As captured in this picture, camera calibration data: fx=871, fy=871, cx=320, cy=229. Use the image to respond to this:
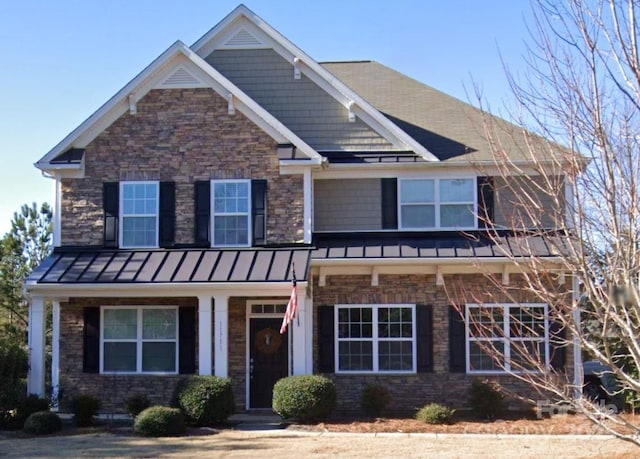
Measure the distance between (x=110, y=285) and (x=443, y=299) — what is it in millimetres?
7138

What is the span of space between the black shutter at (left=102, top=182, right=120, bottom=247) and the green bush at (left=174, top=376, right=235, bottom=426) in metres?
4.35

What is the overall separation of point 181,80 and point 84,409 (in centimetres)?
747

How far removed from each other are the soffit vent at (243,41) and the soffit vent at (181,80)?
2.57 meters

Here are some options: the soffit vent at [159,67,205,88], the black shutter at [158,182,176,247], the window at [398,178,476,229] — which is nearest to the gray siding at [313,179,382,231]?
the window at [398,178,476,229]

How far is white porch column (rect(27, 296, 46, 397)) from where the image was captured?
18.1 meters

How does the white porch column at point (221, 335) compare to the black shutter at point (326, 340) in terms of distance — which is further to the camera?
the black shutter at point (326, 340)

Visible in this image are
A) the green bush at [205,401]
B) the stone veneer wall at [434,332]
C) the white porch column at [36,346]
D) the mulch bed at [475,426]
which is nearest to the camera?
the mulch bed at [475,426]

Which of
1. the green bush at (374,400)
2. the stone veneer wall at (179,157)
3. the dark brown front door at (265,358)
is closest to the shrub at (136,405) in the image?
the dark brown front door at (265,358)

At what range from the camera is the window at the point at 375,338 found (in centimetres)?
1908

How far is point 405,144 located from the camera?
20.2m

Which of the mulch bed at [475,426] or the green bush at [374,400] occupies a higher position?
the green bush at [374,400]

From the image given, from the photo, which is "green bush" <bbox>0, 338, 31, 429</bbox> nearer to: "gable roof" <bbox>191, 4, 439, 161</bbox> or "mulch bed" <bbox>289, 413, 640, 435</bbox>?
"mulch bed" <bbox>289, 413, 640, 435</bbox>

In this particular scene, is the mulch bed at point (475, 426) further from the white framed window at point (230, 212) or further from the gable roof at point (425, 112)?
the gable roof at point (425, 112)

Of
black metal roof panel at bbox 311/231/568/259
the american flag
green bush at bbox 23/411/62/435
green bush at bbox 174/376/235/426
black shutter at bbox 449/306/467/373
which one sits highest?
black metal roof panel at bbox 311/231/568/259
